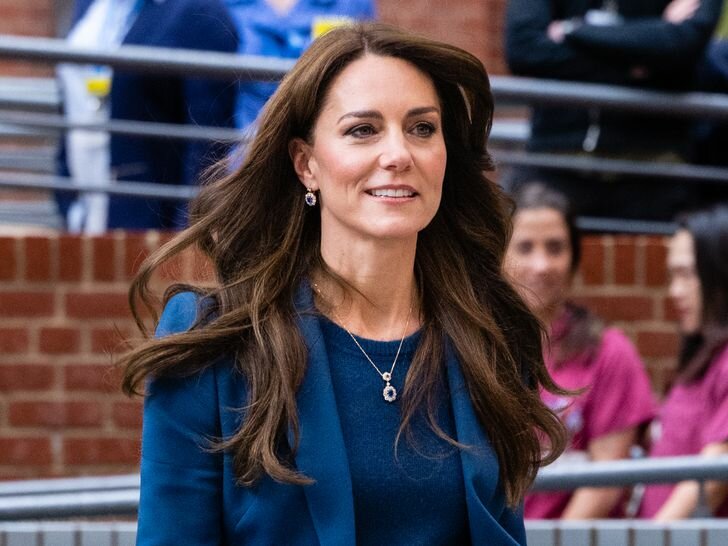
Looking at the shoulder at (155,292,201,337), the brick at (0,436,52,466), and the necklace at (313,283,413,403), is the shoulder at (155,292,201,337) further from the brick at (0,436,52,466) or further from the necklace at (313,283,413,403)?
the brick at (0,436,52,466)

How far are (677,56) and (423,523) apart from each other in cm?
319

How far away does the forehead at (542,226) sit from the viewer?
5.09 m

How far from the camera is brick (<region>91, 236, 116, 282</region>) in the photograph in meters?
5.73

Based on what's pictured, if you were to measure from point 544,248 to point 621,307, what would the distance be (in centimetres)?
102

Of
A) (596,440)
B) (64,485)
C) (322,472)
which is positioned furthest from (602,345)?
(322,472)

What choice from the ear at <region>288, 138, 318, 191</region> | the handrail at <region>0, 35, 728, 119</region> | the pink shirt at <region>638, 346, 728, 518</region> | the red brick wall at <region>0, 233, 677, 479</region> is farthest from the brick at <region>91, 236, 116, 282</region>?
the ear at <region>288, 138, 318, 191</region>

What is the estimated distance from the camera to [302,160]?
9.75ft

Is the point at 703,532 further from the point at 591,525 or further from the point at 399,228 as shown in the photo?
the point at 399,228

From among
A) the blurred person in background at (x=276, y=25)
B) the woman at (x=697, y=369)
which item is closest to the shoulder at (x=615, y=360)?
the woman at (x=697, y=369)

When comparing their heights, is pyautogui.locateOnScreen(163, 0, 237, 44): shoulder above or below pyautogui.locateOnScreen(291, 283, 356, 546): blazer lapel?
above

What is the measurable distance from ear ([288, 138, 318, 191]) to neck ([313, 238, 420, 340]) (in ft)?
0.38

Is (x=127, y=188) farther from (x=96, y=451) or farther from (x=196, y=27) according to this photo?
(x=96, y=451)

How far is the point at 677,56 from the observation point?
5559 millimetres

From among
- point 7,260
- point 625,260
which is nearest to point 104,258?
point 7,260
